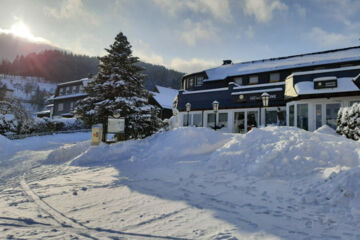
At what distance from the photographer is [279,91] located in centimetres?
1948

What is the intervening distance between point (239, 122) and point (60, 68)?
11230 cm

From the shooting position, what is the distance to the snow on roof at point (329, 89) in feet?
48.5

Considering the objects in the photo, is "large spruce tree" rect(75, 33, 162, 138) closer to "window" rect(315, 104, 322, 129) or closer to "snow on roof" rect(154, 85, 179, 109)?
"window" rect(315, 104, 322, 129)

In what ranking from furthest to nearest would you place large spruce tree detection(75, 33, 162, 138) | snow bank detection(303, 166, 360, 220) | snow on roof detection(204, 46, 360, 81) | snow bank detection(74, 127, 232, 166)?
snow on roof detection(204, 46, 360, 81), large spruce tree detection(75, 33, 162, 138), snow bank detection(74, 127, 232, 166), snow bank detection(303, 166, 360, 220)

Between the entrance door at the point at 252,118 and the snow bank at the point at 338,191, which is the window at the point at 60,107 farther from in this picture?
the snow bank at the point at 338,191

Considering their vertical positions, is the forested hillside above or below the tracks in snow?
above

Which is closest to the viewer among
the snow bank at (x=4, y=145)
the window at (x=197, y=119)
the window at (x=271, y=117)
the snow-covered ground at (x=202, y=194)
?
the snow-covered ground at (x=202, y=194)

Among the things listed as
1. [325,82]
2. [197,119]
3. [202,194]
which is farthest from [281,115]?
[202,194]

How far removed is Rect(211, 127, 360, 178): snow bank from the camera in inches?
261

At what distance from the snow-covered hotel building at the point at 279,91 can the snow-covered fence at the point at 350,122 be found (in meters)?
2.78

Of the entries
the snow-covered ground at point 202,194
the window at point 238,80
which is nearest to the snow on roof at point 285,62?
the window at point 238,80

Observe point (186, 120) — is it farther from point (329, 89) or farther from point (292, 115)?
point (329, 89)

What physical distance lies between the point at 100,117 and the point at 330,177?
12.0 metres

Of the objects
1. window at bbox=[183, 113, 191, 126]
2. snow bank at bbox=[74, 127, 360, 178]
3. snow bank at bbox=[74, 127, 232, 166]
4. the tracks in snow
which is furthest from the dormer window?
the tracks in snow
